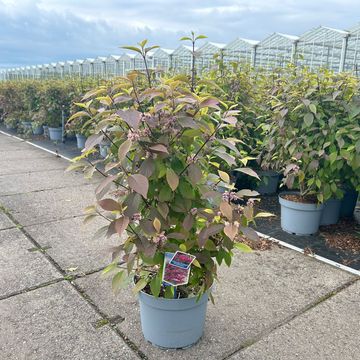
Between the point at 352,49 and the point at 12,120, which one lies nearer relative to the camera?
the point at 352,49

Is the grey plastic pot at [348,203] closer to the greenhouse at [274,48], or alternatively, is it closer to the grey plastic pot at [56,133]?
the greenhouse at [274,48]

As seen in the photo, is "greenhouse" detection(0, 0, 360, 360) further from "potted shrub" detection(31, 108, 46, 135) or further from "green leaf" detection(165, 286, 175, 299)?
"potted shrub" detection(31, 108, 46, 135)

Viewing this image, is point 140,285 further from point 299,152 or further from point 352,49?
point 352,49

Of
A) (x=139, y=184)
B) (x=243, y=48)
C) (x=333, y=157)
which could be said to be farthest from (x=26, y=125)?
(x=139, y=184)

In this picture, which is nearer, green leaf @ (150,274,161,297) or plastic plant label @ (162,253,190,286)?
plastic plant label @ (162,253,190,286)

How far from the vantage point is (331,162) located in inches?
130

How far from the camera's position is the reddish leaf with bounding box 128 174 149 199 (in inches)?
61.2

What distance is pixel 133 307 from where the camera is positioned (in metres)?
2.46

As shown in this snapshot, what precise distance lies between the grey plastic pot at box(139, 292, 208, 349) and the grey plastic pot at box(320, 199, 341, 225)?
89.7 inches

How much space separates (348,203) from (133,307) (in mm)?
2781

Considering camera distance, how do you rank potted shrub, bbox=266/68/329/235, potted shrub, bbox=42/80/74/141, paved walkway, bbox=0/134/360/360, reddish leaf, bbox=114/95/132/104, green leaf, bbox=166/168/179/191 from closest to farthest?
1. green leaf, bbox=166/168/179/191
2. reddish leaf, bbox=114/95/132/104
3. paved walkway, bbox=0/134/360/360
4. potted shrub, bbox=266/68/329/235
5. potted shrub, bbox=42/80/74/141

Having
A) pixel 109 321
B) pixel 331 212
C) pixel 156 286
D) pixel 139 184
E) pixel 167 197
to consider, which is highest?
pixel 139 184

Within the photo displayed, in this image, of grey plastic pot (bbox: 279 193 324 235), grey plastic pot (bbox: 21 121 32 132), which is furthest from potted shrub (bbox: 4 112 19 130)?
grey plastic pot (bbox: 279 193 324 235)

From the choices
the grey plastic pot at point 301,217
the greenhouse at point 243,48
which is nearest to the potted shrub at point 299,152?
the grey plastic pot at point 301,217
